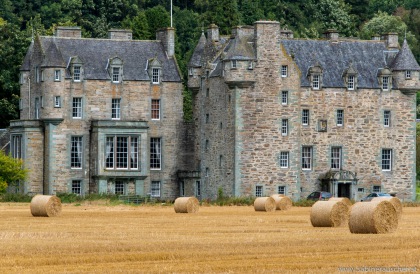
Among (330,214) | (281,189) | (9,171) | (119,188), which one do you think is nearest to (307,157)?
(281,189)

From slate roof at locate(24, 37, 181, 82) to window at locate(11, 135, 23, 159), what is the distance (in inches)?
245

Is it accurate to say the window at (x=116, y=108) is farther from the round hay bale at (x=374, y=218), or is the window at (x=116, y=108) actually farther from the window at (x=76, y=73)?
the round hay bale at (x=374, y=218)

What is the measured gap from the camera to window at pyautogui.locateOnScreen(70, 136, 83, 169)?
338ft

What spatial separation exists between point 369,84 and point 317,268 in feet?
221

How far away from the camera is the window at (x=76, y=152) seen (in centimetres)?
10300

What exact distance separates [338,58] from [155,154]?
15782 millimetres

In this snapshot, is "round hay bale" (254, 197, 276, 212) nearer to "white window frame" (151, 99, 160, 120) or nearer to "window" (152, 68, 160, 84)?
"white window frame" (151, 99, 160, 120)

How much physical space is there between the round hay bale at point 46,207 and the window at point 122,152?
32.1m

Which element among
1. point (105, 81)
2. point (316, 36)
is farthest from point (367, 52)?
point (316, 36)

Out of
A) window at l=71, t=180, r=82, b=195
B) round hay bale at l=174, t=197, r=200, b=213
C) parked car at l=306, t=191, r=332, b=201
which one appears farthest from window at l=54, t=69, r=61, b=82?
round hay bale at l=174, t=197, r=200, b=213

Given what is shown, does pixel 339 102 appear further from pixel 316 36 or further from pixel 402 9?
pixel 402 9

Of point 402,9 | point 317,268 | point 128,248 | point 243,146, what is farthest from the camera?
point 402,9

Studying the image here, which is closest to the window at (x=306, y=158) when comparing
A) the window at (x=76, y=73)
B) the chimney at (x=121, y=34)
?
the chimney at (x=121, y=34)

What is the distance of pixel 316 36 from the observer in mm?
145625
